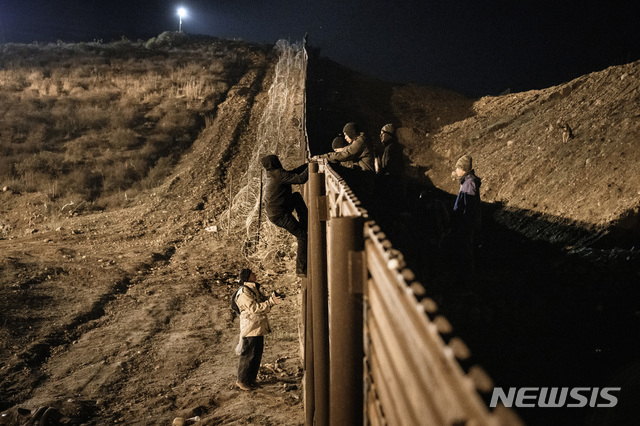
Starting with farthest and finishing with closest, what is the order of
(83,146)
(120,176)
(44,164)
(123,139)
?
(123,139) < (83,146) < (44,164) < (120,176)

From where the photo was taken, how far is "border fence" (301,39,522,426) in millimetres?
851

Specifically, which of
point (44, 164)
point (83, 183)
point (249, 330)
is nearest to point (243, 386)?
point (249, 330)

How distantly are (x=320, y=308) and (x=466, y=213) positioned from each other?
471cm

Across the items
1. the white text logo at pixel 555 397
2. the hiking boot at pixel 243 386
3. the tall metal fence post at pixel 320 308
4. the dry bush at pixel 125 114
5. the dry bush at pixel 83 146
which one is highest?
the dry bush at pixel 125 114

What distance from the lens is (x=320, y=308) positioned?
2982 millimetres

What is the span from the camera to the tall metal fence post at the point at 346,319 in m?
1.88

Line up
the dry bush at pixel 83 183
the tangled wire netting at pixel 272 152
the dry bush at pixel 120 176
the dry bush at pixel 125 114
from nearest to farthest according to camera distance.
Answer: the tangled wire netting at pixel 272 152
the dry bush at pixel 83 183
the dry bush at pixel 120 176
the dry bush at pixel 125 114

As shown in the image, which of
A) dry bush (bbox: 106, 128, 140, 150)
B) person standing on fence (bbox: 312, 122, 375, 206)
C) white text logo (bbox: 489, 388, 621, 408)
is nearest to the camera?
white text logo (bbox: 489, 388, 621, 408)

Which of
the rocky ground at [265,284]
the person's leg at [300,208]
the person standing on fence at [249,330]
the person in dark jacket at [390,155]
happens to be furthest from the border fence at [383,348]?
the person in dark jacket at [390,155]

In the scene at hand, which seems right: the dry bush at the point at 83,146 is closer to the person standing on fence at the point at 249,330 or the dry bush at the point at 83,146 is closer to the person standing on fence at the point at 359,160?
the person standing on fence at the point at 359,160

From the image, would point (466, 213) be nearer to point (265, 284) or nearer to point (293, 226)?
point (293, 226)

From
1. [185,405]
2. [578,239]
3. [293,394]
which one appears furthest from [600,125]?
[185,405]

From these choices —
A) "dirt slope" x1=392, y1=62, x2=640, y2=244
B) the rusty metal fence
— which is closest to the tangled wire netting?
"dirt slope" x1=392, y1=62, x2=640, y2=244

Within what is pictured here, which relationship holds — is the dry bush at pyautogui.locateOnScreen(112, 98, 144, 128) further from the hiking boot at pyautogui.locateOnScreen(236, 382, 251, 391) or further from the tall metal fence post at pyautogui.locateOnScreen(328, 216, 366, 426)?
the tall metal fence post at pyautogui.locateOnScreen(328, 216, 366, 426)
